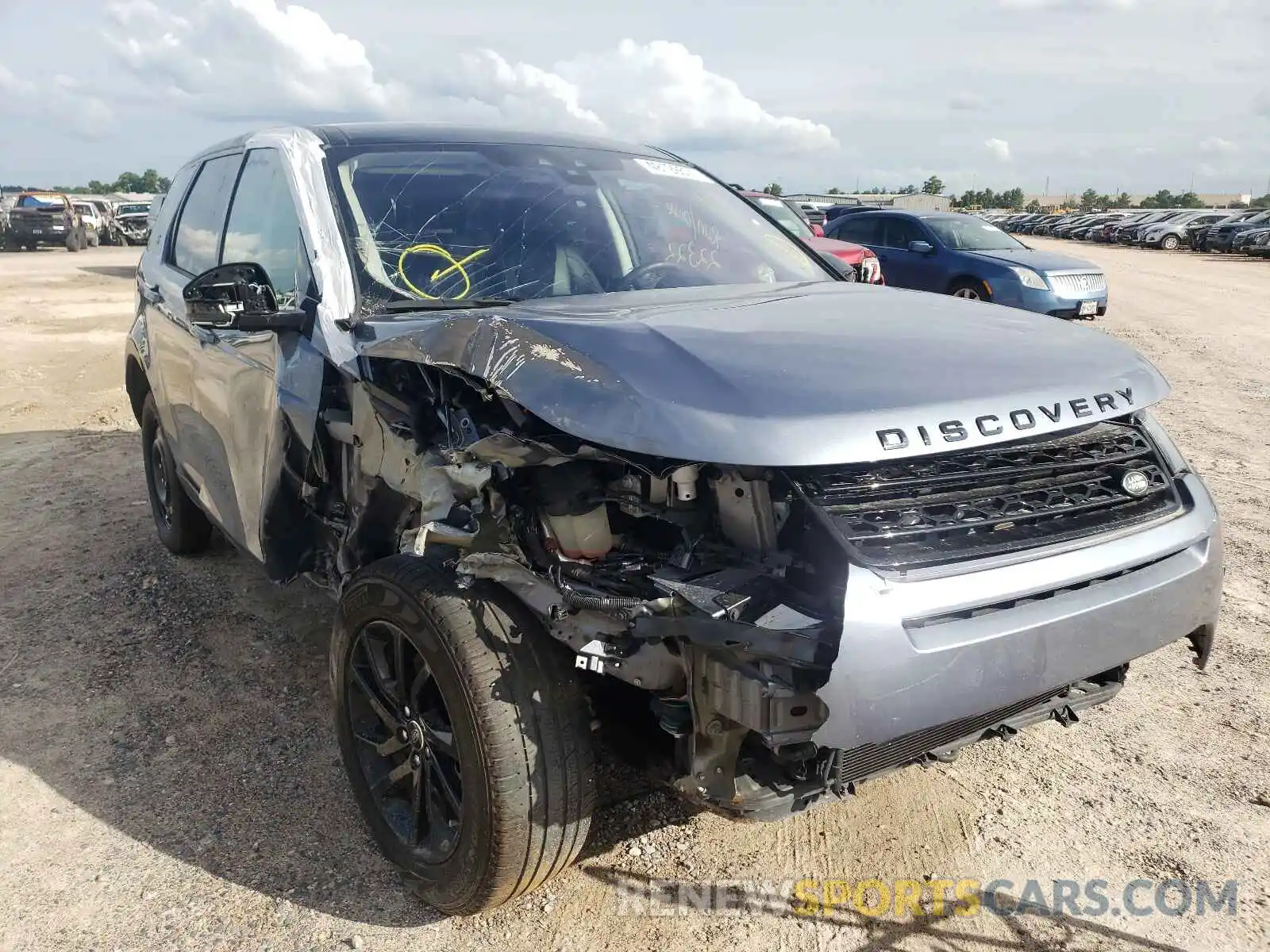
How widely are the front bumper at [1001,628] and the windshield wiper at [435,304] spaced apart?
1.53 metres

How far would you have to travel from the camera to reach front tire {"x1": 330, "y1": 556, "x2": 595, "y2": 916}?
7.37 ft

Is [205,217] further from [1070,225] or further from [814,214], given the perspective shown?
[1070,225]

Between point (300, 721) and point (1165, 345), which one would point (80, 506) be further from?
point (1165, 345)

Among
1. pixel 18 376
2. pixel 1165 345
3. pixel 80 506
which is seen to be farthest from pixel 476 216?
pixel 1165 345

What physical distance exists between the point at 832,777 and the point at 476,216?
2133mm

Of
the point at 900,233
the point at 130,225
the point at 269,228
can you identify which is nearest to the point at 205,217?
the point at 269,228

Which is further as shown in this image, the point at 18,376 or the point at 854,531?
the point at 18,376

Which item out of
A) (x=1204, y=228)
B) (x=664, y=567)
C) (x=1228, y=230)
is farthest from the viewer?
(x=1204, y=228)

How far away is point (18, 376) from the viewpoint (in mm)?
10383

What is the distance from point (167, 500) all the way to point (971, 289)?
399 inches

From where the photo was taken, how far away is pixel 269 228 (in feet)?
11.3

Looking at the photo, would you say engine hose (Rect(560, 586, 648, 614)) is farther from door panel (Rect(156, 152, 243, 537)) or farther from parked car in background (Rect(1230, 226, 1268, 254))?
parked car in background (Rect(1230, 226, 1268, 254))

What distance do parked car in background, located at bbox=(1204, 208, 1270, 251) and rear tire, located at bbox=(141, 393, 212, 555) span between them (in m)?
35.0

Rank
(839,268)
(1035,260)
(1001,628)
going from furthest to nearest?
(1035,260)
(839,268)
(1001,628)
